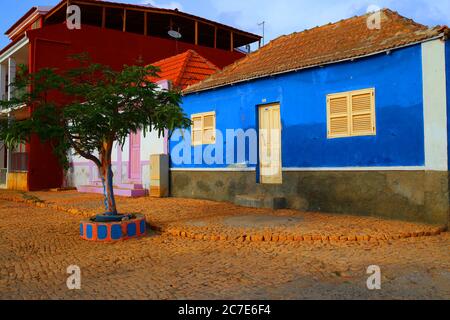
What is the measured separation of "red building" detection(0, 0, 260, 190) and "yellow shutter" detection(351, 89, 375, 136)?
11295mm

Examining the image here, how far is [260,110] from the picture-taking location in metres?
11.2

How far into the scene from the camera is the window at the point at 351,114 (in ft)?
28.3

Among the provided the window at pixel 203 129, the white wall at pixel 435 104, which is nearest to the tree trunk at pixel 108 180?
the window at pixel 203 129

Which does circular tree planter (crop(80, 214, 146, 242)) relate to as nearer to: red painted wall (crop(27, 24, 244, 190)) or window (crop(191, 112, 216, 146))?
window (crop(191, 112, 216, 146))

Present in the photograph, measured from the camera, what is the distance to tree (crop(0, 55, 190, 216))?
22.2 ft

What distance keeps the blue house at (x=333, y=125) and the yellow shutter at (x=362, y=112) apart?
21 mm

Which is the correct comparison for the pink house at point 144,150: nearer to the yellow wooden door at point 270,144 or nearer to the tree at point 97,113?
the yellow wooden door at point 270,144

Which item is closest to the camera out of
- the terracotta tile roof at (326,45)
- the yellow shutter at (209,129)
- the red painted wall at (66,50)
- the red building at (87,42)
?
the terracotta tile roof at (326,45)

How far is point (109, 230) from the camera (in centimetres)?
704

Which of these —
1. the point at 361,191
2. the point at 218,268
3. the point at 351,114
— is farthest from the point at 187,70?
the point at 218,268

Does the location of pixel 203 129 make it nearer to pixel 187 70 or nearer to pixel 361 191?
pixel 187 70
